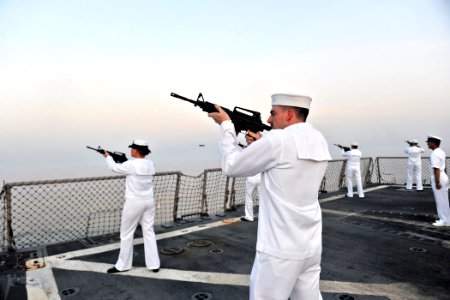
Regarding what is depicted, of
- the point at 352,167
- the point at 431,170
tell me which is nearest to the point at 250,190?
the point at 431,170

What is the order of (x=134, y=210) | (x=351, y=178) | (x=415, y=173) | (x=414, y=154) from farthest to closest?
(x=415, y=173)
(x=414, y=154)
(x=351, y=178)
(x=134, y=210)

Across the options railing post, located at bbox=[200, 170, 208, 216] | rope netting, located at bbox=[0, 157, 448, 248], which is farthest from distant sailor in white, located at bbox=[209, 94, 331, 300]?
railing post, located at bbox=[200, 170, 208, 216]

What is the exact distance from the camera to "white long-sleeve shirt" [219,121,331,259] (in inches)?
86.5

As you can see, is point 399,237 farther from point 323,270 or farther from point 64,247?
point 64,247

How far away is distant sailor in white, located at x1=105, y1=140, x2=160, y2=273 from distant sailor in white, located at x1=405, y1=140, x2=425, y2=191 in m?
12.7

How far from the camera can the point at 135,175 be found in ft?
16.2

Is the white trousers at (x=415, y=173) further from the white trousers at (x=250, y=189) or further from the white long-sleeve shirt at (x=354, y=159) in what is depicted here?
the white trousers at (x=250, y=189)

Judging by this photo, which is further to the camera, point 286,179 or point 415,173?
point 415,173

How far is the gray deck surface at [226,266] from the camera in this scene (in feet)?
13.7

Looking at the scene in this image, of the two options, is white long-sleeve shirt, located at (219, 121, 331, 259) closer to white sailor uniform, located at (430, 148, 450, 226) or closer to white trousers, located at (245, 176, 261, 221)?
white trousers, located at (245, 176, 261, 221)

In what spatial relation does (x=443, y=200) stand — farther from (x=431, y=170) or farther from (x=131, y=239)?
(x=131, y=239)

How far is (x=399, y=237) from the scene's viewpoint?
6.66 m

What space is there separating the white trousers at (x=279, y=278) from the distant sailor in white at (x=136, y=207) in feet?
9.92

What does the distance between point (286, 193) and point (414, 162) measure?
1378 cm
